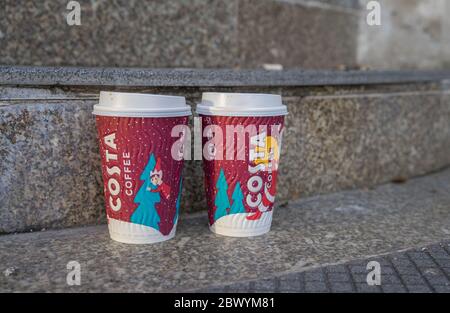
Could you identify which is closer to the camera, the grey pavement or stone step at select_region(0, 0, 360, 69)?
the grey pavement

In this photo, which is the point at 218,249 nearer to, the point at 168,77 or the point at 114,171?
the point at 114,171

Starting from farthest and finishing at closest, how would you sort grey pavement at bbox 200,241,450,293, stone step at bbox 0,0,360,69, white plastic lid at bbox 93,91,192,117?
1. stone step at bbox 0,0,360,69
2. white plastic lid at bbox 93,91,192,117
3. grey pavement at bbox 200,241,450,293

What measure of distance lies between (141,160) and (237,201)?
458 mm

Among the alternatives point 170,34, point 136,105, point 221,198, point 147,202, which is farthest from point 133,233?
point 170,34

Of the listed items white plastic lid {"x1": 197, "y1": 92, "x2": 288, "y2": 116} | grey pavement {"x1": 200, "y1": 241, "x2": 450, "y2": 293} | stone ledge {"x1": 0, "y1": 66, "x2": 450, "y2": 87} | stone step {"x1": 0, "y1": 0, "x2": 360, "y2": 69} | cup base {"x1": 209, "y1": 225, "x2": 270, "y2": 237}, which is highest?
stone step {"x1": 0, "y1": 0, "x2": 360, "y2": 69}

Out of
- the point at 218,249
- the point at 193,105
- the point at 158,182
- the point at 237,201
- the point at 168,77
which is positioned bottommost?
the point at 218,249

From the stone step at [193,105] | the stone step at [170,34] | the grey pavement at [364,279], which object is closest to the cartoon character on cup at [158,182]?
the stone step at [193,105]

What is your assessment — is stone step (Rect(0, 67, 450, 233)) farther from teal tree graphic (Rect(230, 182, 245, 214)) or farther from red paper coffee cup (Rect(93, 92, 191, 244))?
teal tree graphic (Rect(230, 182, 245, 214))

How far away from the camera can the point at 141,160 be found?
210cm

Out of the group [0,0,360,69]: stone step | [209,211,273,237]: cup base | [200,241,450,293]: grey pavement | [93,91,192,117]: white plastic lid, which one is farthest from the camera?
[0,0,360,69]: stone step

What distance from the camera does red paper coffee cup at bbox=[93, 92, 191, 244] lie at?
2.06 m

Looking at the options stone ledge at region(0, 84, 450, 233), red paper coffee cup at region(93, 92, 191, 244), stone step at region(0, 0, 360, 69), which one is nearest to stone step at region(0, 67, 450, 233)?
stone ledge at region(0, 84, 450, 233)

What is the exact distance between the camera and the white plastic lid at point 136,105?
2045 millimetres

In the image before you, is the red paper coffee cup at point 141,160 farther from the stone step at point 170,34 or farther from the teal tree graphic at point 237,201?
the stone step at point 170,34
